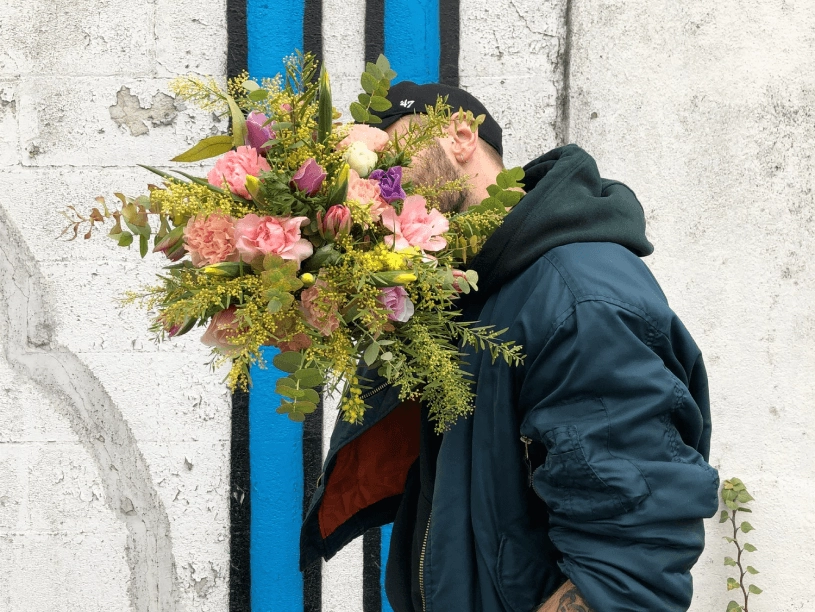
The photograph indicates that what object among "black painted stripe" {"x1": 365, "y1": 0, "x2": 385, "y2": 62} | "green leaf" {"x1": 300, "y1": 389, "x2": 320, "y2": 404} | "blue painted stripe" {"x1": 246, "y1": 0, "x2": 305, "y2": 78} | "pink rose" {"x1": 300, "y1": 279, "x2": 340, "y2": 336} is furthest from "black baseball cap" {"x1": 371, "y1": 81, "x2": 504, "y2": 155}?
"blue painted stripe" {"x1": 246, "y1": 0, "x2": 305, "y2": 78}

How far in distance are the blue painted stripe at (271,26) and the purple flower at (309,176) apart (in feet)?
4.77

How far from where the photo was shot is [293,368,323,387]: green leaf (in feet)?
3.69

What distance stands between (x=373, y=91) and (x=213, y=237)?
Answer: 38 centimetres

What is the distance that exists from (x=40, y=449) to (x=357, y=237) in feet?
6.09

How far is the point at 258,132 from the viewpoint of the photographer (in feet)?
3.83

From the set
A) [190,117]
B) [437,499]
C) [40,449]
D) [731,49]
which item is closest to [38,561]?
[40,449]

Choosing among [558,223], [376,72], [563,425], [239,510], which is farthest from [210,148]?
[239,510]

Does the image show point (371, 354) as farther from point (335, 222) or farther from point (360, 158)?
point (360, 158)

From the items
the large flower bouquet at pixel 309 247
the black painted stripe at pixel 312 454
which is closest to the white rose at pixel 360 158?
the large flower bouquet at pixel 309 247

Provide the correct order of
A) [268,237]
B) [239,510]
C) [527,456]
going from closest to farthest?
1. [268,237]
2. [527,456]
3. [239,510]

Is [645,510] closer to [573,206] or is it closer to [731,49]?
[573,206]

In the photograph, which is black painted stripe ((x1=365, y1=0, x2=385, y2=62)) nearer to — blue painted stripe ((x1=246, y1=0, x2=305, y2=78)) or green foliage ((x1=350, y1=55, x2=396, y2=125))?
blue painted stripe ((x1=246, y1=0, x2=305, y2=78))

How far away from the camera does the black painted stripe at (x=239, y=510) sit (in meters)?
2.50

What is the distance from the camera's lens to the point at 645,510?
46.6 inches
